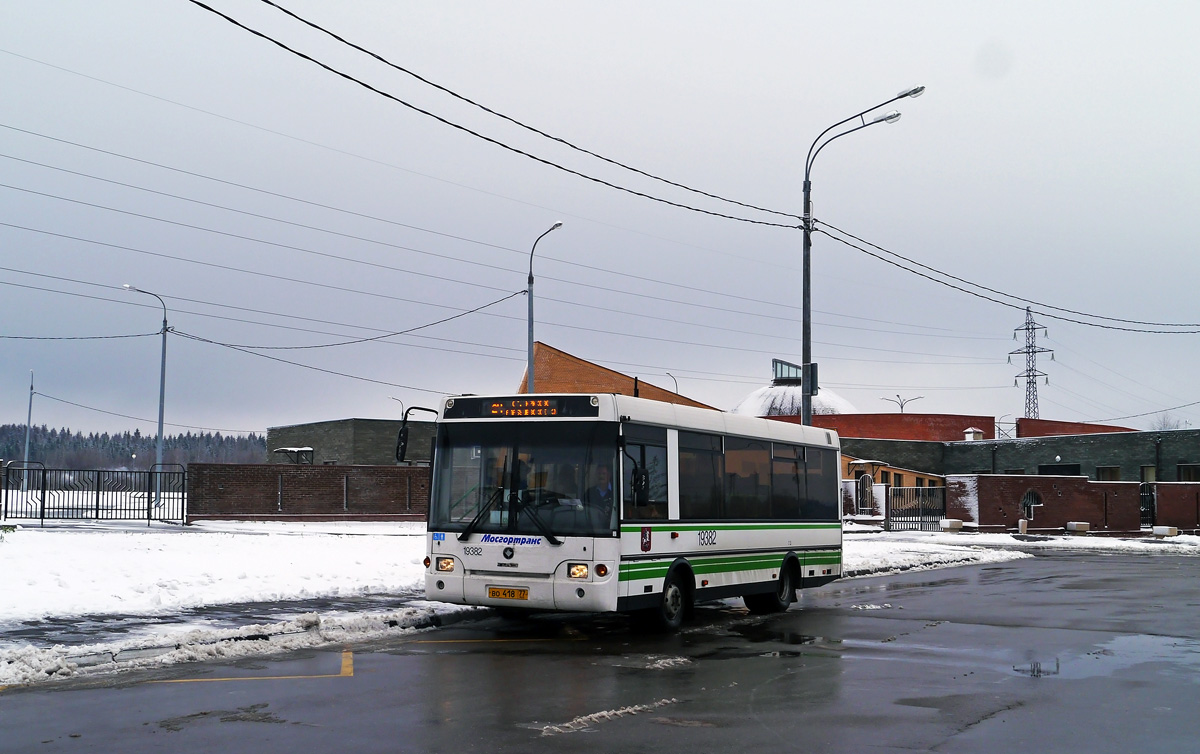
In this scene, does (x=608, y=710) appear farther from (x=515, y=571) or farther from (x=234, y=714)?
(x=515, y=571)

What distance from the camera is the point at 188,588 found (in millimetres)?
16234

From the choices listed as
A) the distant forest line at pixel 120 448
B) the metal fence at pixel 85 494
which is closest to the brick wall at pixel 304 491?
the metal fence at pixel 85 494

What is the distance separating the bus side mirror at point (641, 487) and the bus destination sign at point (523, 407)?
86 cm

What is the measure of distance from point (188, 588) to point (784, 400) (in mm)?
73267

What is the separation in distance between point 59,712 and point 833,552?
512 inches

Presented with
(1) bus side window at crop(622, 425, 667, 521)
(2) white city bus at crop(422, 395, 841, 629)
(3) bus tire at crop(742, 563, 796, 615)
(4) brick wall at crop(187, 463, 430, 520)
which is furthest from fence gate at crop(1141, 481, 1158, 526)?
(1) bus side window at crop(622, 425, 667, 521)

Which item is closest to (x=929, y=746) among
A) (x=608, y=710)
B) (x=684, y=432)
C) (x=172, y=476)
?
(x=608, y=710)

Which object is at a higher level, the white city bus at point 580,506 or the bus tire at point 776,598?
the white city bus at point 580,506

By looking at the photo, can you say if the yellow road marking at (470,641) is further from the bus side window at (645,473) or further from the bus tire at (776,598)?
the bus tire at (776,598)

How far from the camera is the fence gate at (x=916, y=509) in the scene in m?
46.1

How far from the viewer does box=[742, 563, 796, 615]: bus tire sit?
1711 centimetres

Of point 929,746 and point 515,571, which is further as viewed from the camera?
point 515,571

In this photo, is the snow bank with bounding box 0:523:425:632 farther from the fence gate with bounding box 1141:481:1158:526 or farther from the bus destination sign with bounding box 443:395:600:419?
the fence gate with bounding box 1141:481:1158:526

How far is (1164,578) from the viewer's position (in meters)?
23.8
